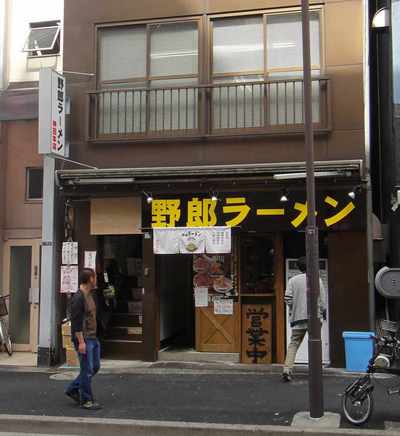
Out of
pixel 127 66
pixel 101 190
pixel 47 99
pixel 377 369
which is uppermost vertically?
pixel 127 66

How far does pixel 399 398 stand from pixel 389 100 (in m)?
5.92

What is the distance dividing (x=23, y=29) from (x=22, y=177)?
10.3ft

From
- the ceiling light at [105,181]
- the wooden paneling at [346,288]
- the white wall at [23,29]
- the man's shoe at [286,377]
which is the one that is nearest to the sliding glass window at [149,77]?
the ceiling light at [105,181]

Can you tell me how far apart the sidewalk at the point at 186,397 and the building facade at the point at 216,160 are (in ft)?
3.99

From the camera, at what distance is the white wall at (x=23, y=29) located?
12.3 metres

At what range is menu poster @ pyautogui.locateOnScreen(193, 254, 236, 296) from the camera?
1083cm

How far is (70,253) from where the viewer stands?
36.1 feet

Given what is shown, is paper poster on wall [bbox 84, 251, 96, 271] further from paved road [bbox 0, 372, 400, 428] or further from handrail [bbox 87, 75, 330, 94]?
handrail [bbox 87, 75, 330, 94]

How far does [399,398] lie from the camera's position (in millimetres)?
7938

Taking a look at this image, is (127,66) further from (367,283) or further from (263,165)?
(367,283)

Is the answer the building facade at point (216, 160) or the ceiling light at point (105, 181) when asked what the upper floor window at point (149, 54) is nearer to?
the building facade at point (216, 160)

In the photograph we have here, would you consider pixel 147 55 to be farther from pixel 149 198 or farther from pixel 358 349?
pixel 358 349

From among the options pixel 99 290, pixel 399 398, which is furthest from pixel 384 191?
pixel 99 290

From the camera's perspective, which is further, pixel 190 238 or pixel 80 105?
pixel 80 105
